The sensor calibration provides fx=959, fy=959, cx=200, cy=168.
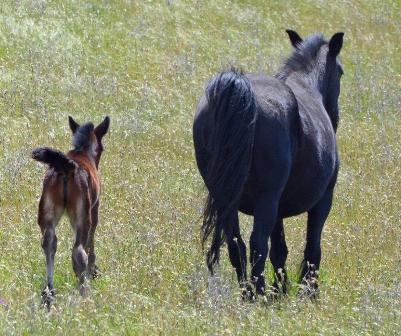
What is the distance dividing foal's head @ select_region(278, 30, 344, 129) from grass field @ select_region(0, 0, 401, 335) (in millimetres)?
1615

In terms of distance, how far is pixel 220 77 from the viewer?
814 cm

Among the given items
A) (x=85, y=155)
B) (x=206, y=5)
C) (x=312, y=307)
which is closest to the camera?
(x=312, y=307)

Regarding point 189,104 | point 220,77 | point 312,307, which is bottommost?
point 189,104

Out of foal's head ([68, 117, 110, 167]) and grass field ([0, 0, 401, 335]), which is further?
foal's head ([68, 117, 110, 167])

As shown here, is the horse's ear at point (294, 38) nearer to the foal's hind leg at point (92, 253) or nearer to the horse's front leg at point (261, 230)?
the horse's front leg at point (261, 230)

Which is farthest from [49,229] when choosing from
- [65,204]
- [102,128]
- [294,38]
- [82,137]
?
[294,38]

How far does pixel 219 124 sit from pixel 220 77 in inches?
15.9

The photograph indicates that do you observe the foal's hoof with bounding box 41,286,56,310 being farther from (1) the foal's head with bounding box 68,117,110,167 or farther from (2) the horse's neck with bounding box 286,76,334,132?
(2) the horse's neck with bounding box 286,76,334,132

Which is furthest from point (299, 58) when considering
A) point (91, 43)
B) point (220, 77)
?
point (91, 43)

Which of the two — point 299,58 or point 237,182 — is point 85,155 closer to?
point 237,182

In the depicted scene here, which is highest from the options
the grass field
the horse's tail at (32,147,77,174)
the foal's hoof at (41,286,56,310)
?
the horse's tail at (32,147,77,174)

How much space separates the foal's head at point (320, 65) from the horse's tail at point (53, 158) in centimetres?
320

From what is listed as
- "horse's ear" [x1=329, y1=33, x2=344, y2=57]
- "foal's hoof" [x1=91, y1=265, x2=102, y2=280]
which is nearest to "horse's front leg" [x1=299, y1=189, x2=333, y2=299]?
"horse's ear" [x1=329, y1=33, x2=344, y2=57]

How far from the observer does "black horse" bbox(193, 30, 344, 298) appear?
8.05 metres
